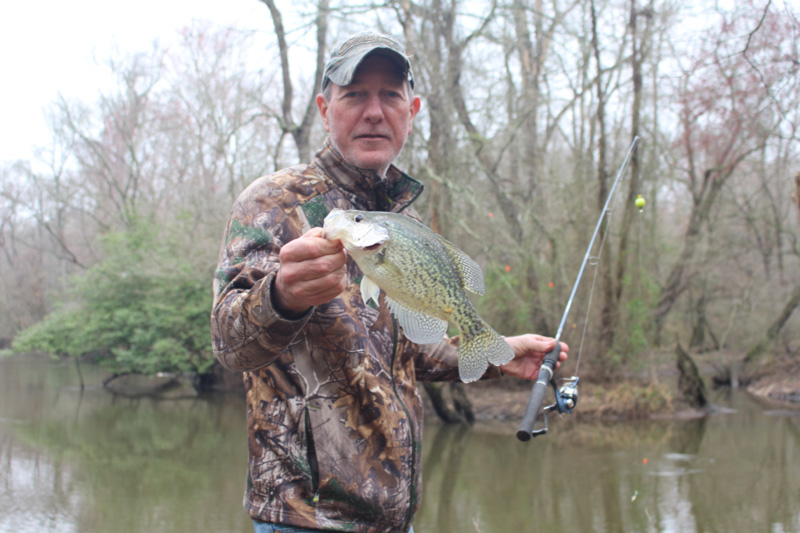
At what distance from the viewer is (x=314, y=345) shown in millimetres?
1893

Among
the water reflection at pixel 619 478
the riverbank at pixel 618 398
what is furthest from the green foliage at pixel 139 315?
the water reflection at pixel 619 478

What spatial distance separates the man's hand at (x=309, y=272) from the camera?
1.51 meters

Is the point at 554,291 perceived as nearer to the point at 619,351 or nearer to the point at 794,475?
the point at 619,351

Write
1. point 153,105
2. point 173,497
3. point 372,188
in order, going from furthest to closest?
1. point 153,105
2. point 173,497
3. point 372,188

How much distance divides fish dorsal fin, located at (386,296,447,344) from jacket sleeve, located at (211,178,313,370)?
26cm

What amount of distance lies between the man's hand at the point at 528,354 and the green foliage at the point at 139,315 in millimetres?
14502

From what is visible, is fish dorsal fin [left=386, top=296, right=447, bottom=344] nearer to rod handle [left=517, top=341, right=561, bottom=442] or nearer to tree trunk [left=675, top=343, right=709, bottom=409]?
rod handle [left=517, top=341, right=561, bottom=442]

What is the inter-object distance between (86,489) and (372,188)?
29.5 feet

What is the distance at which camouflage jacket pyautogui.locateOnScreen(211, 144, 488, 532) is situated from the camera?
6.07ft

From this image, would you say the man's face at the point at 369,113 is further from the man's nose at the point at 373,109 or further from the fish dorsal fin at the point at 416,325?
the fish dorsal fin at the point at 416,325

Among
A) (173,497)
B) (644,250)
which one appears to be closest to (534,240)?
(644,250)

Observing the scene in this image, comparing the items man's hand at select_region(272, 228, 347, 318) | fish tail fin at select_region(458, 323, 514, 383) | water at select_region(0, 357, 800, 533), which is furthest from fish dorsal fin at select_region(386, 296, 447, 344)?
water at select_region(0, 357, 800, 533)

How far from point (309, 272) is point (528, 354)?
123 centimetres

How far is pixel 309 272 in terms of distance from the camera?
1.52 m
